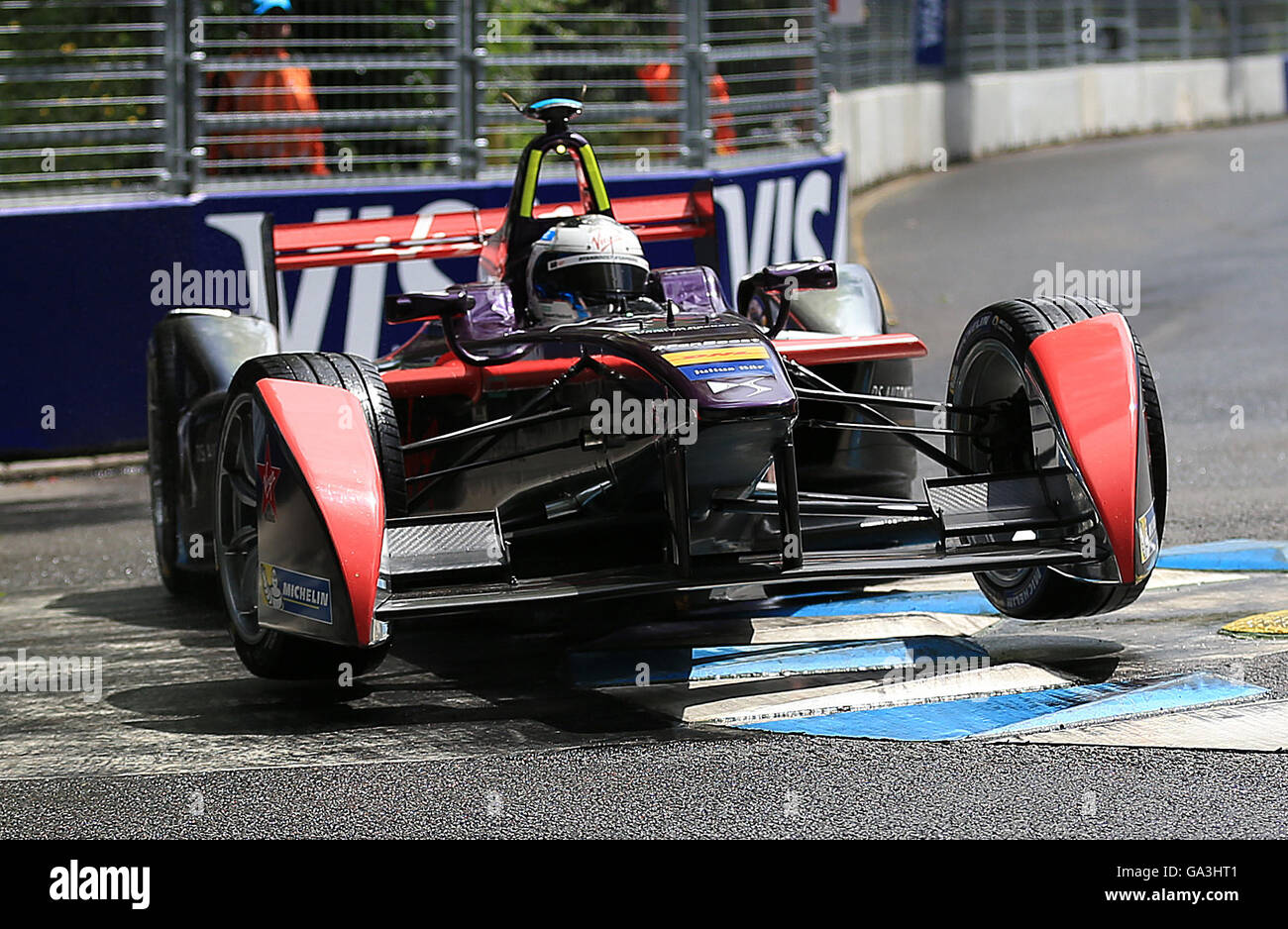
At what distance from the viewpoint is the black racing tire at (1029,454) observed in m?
5.47

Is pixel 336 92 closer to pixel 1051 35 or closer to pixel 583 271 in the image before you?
pixel 583 271

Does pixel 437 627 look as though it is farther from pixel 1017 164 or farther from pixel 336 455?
pixel 1017 164

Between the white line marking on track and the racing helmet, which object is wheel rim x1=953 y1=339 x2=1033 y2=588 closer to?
the racing helmet

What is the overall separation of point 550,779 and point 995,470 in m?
2.29

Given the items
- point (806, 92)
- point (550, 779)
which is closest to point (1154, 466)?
point (550, 779)

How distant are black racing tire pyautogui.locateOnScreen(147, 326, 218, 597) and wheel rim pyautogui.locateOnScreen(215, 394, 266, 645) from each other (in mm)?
1597

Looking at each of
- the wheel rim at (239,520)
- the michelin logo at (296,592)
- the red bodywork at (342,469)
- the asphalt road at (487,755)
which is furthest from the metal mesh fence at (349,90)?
the michelin logo at (296,592)

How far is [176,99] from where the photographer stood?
10828 millimetres

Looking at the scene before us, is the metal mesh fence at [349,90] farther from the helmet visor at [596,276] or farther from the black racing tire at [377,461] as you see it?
the black racing tire at [377,461]

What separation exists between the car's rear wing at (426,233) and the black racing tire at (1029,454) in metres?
1.79

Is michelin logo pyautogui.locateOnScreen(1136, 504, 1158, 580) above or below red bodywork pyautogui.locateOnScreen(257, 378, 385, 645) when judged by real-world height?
below

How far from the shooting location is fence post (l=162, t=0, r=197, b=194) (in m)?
10.7

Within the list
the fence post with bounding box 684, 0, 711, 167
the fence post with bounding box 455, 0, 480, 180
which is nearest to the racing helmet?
the fence post with bounding box 455, 0, 480, 180

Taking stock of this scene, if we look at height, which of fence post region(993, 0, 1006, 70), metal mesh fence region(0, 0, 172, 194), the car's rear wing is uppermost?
fence post region(993, 0, 1006, 70)
